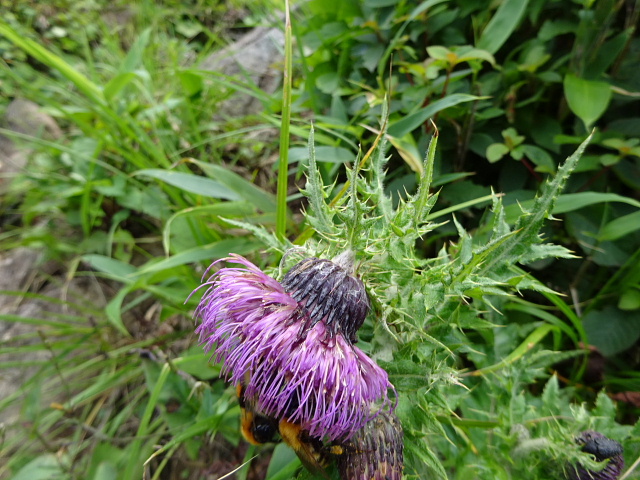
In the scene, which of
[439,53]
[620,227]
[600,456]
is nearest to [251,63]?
[439,53]

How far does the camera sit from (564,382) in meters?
1.95

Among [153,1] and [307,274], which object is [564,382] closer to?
[307,274]

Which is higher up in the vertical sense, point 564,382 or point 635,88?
point 635,88

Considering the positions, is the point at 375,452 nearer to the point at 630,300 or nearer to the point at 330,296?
the point at 330,296

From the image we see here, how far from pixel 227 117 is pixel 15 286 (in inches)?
83.9

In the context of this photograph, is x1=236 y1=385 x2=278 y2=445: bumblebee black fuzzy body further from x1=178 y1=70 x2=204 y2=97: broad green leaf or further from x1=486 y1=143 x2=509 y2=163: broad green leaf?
x1=178 y1=70 x2=204 y2=97: broad green leaf

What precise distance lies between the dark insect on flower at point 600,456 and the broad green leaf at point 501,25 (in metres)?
1.52

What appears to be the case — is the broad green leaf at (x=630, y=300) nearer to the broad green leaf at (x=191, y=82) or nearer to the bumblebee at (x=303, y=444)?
the bumblebee at (x=303, y=444)

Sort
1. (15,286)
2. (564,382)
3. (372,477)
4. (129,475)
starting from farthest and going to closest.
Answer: (15,286), (564,382), (129,475), (372,477)

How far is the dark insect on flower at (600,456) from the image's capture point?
1210 millimetres

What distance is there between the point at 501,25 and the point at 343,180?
40.6 inches

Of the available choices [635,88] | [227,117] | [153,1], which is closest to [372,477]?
[635,88]

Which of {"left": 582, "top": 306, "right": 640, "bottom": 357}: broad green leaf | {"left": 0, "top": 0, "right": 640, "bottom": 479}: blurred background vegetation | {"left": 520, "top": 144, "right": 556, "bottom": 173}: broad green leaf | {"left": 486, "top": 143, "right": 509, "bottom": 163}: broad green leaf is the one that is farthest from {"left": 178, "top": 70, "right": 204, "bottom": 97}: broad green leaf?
{"left": 582, "top": 306, "right": 640, "bottom": 357}: broad green leaf

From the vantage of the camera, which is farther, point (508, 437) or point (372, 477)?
point (508, 437)
